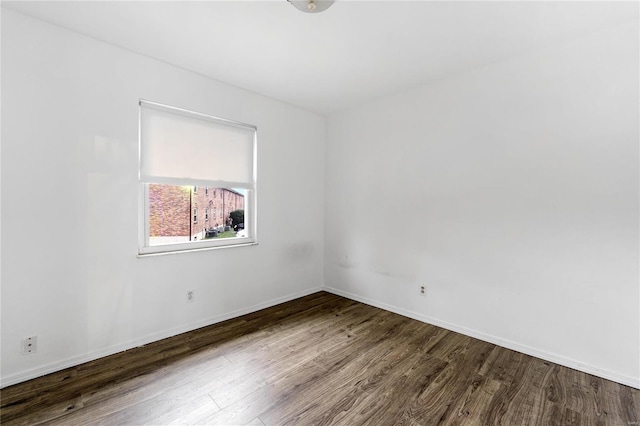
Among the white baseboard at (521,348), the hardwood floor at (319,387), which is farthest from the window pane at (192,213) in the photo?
the white baseboard at (521,348)

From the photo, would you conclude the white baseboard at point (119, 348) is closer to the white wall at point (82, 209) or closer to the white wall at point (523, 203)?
the white wall at point (82, 209)

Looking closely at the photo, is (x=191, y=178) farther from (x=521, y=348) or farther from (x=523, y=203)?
(x=521, y=348)

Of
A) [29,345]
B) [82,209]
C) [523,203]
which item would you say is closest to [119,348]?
[29,345]

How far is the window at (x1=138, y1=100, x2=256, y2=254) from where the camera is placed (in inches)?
105

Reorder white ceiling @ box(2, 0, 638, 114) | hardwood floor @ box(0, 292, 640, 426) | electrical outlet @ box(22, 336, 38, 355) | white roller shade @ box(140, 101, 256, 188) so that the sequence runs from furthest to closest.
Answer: white roller shade @ box(140, 101, 256, 188)
electrical outlet @ box(22, 336, 38, 355)
white ceiling @ box(2, 0, 638, 114)
hardwood floor @ box(0, 292, 640, 426)

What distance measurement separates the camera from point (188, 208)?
2975 mm

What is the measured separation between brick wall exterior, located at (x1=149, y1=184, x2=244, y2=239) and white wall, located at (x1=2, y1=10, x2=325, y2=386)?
0.21 meters

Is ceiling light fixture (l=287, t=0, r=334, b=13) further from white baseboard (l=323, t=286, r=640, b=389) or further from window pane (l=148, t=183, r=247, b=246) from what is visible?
white baseboard (l=323, t=286, r=640, b=389)

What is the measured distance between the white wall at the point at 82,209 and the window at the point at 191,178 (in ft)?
0.39

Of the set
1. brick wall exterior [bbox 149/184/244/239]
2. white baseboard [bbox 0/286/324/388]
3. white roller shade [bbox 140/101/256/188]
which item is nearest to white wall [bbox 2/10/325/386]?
white baseboard [bbox 0/286/324/388]

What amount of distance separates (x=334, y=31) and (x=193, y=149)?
1.81 meters

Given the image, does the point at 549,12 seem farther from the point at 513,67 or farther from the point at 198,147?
the point at 198,147

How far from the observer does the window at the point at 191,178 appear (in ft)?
8.78

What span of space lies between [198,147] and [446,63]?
8.73ft
